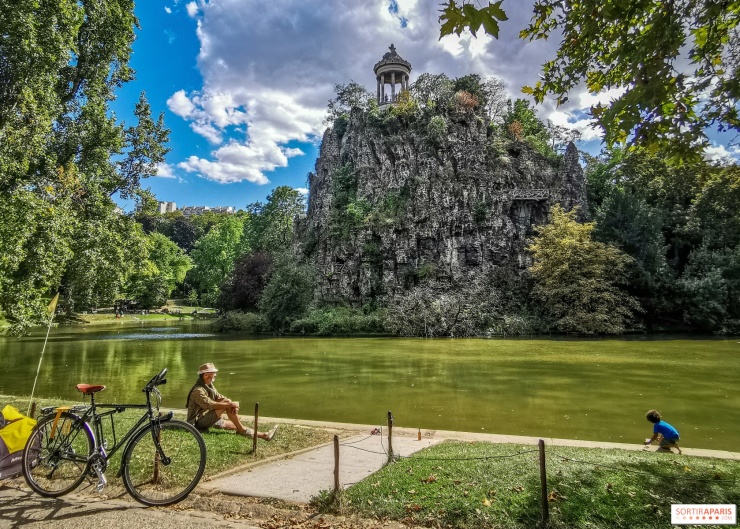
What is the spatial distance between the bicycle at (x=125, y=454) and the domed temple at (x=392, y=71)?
55.7 meters

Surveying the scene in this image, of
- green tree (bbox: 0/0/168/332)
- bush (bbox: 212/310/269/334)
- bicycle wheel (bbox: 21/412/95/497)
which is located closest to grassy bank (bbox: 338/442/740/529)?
bicycle wheel (bbox: 21/412/95/497)

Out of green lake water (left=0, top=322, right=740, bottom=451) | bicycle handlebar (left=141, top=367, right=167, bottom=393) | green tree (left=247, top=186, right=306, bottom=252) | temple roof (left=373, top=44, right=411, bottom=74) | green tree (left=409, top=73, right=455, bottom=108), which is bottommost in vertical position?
green lake water (left=0, top=322, right=740, bottom=451)

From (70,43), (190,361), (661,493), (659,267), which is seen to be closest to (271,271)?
(190,361)

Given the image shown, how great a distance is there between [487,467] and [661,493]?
1.77m

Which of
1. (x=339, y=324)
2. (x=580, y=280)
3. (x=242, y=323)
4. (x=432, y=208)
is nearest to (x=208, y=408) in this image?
(x=339, y=324)

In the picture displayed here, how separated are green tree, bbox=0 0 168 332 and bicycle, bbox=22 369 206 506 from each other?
28.3 ft

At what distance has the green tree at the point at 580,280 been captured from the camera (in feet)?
109

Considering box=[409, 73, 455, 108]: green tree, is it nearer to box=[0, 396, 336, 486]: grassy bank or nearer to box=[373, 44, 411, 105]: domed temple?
box=[373, 44, 411, 105]: domed temple

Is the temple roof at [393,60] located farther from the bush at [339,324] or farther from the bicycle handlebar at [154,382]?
the bicycle handlebar at [154,382]

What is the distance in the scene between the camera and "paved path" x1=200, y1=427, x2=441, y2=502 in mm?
4859

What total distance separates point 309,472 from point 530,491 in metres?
2.71

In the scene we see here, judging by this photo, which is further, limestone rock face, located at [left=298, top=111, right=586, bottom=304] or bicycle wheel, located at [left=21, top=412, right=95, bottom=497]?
limestone rock face, located at [left=298, top=111, right=586, bottom=304]

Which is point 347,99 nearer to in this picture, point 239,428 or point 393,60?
point 393,60

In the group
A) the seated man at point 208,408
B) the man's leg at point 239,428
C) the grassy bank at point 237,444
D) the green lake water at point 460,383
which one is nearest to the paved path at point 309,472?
the grassy bank at point 237,444
